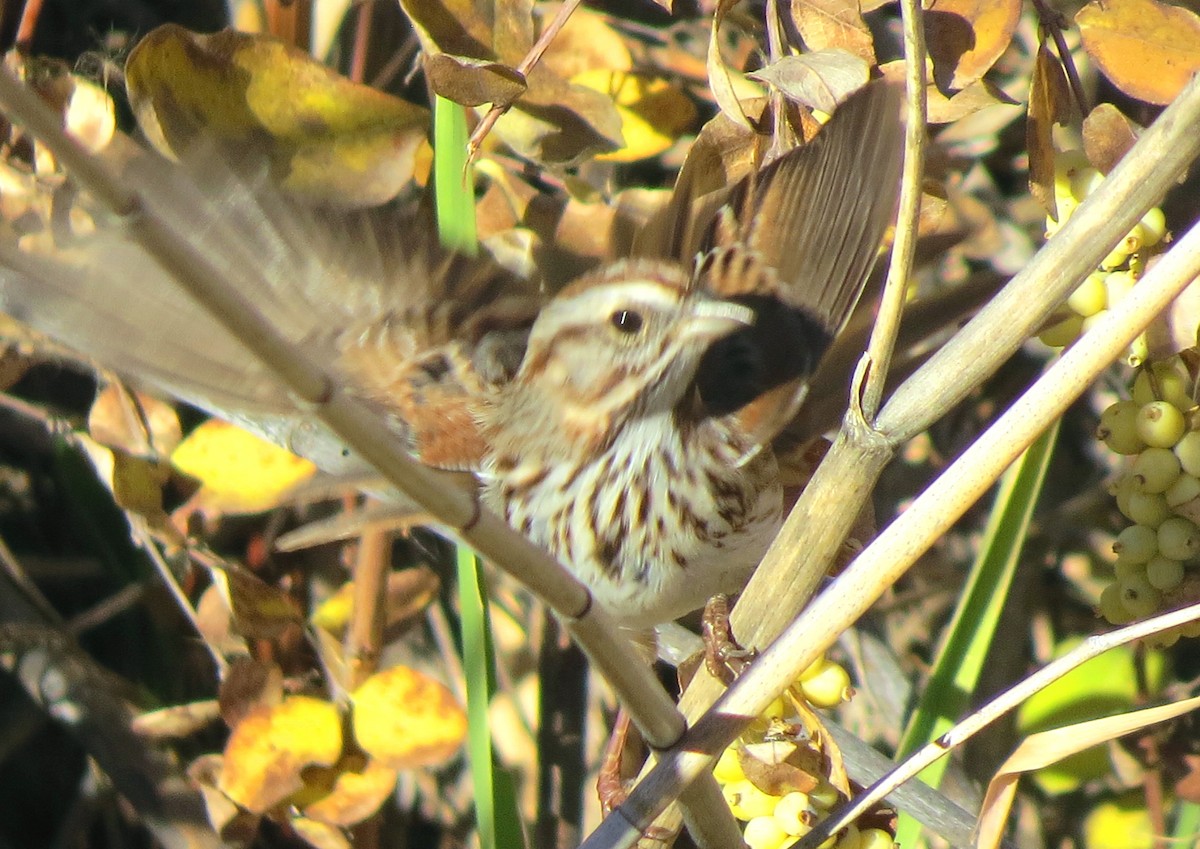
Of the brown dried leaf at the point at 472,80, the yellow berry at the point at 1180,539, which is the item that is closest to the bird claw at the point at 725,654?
the yellow berry at the point at 1180,539

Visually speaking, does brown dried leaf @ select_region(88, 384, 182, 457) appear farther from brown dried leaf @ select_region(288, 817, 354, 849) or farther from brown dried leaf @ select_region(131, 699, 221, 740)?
brown dried leaf @ select_region(288, 817, 354, 849)

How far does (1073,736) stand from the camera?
1.06m

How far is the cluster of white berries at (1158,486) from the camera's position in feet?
4.26

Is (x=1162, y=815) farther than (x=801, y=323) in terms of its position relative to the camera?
Yes

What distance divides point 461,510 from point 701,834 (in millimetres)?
498

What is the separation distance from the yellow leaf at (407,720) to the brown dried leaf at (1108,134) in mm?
983

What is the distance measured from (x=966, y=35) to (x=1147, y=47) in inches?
6.4

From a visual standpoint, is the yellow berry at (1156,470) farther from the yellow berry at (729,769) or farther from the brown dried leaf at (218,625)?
the brown dried leaf at (218,625)

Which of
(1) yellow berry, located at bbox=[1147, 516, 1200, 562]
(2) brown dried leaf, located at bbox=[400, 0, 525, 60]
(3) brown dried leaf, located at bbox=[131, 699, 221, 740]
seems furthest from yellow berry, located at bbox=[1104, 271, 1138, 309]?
(3) brown dried leaf, located at bbox=[131, 699, 221, 740]

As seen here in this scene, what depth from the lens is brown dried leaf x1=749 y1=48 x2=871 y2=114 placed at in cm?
125

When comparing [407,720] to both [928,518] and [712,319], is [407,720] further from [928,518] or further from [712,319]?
[928,518]

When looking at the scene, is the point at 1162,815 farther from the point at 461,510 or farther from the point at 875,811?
the point at 461,510

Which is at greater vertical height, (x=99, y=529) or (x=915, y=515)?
(x=915, y=515)

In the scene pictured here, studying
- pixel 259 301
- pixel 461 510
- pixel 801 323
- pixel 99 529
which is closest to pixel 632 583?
pixel 801 323
